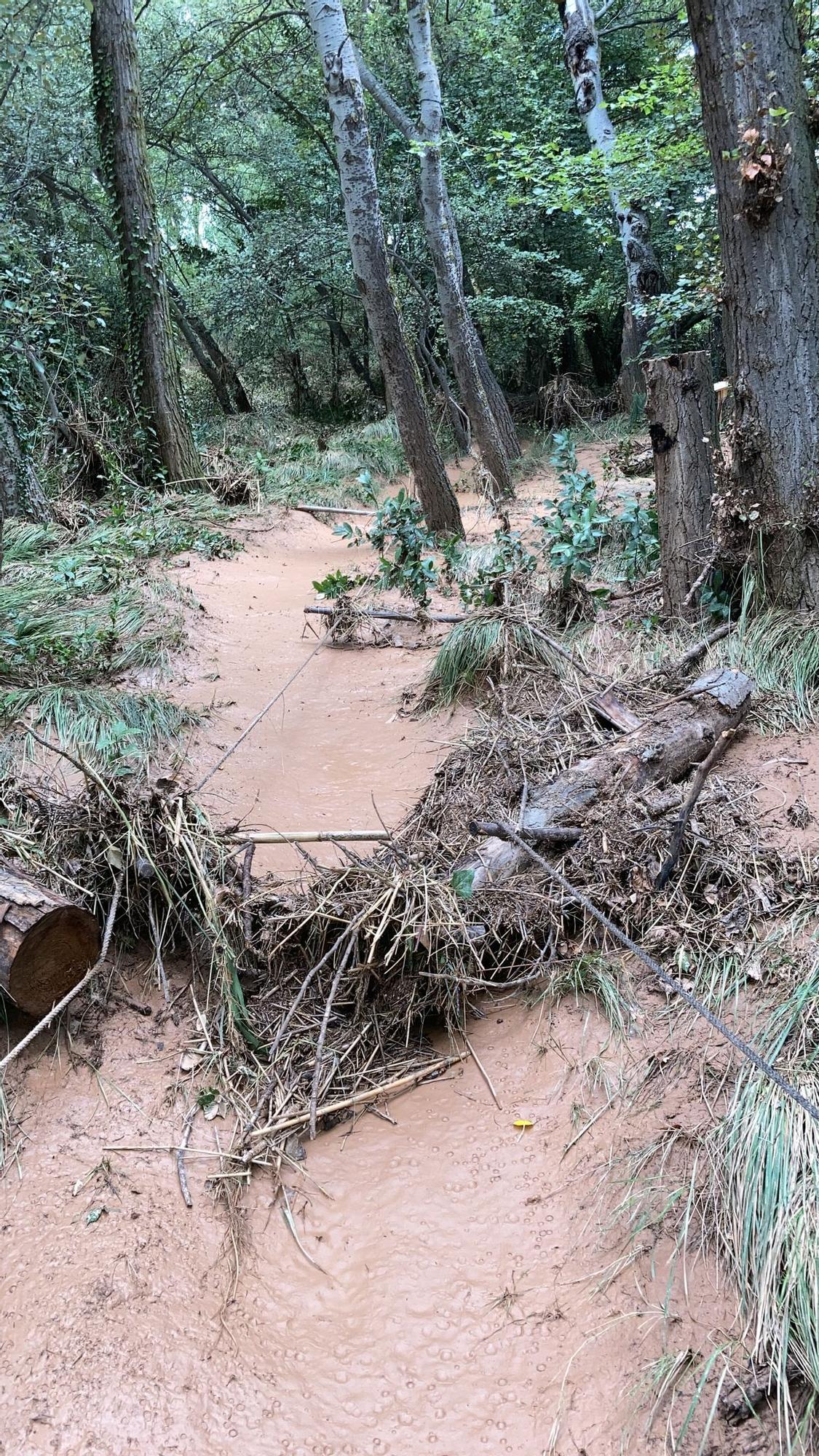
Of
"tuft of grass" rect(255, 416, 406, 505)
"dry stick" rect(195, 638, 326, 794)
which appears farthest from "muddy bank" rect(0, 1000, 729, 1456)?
"tuft of grass" rect(255, 416, 406, 505)

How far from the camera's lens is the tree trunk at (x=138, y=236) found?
8305 millimetres

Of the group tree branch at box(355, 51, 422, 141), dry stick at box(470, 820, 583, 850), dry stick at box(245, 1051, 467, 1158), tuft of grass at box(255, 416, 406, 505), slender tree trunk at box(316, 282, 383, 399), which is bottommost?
dry stick at box(245, 1051, 467, 1158)

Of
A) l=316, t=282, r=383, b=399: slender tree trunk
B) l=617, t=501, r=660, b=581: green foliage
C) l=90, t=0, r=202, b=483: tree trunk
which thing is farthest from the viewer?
l=316, t=282, r=383, b=399: slender tree trunk

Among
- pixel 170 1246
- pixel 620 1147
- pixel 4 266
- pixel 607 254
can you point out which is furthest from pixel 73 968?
pixel 607 254

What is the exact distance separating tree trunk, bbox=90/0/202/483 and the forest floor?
7.33m

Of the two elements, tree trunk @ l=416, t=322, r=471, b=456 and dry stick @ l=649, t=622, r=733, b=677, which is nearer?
dry stick @ l=649, t=622, r=733, b=677

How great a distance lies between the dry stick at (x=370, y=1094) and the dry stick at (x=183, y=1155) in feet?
0.70

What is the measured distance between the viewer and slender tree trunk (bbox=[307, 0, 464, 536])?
6.54 m

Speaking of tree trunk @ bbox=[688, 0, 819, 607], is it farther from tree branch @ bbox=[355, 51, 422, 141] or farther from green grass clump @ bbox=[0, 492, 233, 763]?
tree branch @ bbox=[355, 51, 422, 141]

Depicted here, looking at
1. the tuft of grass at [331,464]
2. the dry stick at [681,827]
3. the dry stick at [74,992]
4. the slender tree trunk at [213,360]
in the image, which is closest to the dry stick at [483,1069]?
the dry stick at [681,827]

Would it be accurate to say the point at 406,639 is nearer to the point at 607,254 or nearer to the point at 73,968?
the point at 73,968

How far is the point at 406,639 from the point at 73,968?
3766 mm

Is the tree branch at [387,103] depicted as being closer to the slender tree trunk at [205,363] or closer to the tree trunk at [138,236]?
the tree trunk at [138,236]

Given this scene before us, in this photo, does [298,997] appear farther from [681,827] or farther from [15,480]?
[15,480]
